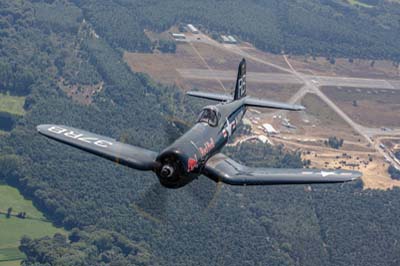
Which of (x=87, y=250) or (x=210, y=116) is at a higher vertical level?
(x=210, y=116)

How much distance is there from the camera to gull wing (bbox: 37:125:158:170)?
74.0 metres

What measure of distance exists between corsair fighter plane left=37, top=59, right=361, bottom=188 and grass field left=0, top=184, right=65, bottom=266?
3054 inches

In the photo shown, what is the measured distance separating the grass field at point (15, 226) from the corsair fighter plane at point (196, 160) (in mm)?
77584

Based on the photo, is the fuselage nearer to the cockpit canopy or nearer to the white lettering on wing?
the cockpit canopy

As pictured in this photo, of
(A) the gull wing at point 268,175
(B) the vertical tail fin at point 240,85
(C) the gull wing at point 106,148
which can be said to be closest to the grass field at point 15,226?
(B) the vertical tail fin at point 240,85

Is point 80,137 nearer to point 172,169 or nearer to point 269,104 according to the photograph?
point 172,169

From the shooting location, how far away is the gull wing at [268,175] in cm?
7356

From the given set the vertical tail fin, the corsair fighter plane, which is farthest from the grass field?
the corsair fighter plane

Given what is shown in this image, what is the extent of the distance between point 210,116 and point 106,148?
434 inches

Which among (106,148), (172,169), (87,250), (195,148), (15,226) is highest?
(195,148)

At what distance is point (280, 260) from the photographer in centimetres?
15700

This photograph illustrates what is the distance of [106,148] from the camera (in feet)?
253

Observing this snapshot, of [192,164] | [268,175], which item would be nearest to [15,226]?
[192,164]

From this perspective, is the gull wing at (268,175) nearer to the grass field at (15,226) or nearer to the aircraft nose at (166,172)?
the aircraft nose at (166,172)
